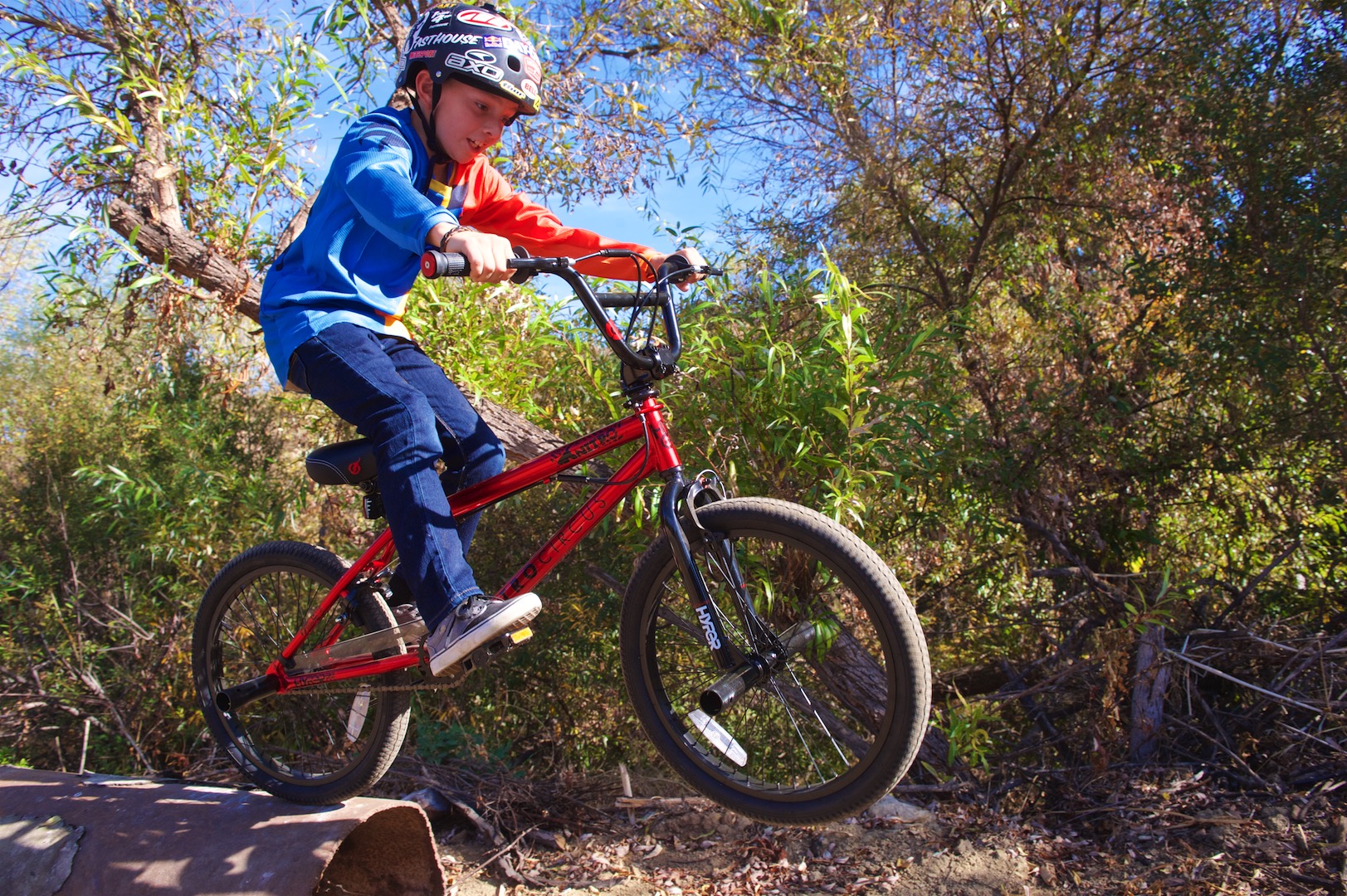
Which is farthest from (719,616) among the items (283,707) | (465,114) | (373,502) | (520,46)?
(283,707)

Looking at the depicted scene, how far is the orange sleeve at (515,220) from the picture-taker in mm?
2947

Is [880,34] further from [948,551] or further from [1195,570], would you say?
[1195,570]

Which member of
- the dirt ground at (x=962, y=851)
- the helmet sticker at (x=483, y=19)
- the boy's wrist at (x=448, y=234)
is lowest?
the dirt ground at (x=962, y=851)

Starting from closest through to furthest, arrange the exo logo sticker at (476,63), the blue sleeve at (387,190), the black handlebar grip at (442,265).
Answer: the black handlebar grip at (442,265) < the blue sleeve at (387,190) < the exo logo sticker at (476,63)

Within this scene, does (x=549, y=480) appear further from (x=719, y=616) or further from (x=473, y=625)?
(x=719, y=616)

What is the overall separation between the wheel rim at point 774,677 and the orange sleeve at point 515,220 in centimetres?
116

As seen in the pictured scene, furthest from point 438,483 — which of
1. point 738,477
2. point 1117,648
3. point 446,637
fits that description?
point 1117,648

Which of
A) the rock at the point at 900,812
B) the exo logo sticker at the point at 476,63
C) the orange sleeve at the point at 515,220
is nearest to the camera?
the exo logo sticker at the point at 476,63

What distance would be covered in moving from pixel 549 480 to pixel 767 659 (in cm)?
86

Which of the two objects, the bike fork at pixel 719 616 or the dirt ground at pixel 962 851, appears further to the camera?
the dirt ground at pixel 962 851

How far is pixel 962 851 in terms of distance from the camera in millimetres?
3018

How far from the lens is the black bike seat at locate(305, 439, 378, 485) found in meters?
2.60

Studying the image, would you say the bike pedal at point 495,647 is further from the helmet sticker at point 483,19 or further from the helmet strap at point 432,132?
the helmet sticker at point 483,19

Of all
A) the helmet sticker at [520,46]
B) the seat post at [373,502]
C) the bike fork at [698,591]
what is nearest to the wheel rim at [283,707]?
the seat post at [373,502]
